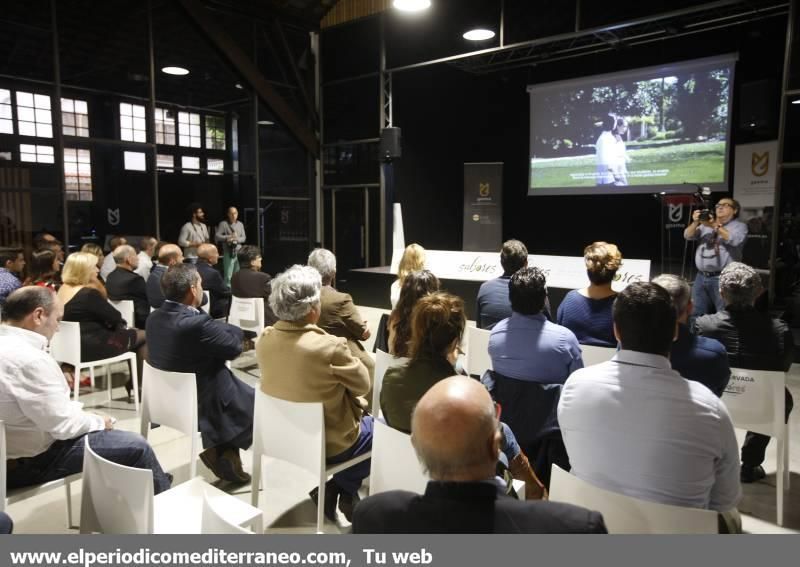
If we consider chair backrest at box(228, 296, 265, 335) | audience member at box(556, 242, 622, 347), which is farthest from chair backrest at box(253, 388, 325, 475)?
chair backrest at box(228, 296, 265, 335)

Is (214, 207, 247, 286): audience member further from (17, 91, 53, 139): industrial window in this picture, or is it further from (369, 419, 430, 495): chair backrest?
(369, 419, 430, 495): chair backrest

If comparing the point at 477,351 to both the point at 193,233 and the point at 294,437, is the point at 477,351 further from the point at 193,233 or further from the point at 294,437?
the point at 193,233

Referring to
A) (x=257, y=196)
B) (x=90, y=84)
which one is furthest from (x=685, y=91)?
(x=90, y=84)

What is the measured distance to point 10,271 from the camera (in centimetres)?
520

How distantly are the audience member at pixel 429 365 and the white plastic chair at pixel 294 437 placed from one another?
30 cm

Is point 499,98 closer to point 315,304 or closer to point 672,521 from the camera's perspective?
point 315,304

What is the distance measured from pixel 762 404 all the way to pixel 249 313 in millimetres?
3605

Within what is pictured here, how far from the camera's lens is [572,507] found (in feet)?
3.46

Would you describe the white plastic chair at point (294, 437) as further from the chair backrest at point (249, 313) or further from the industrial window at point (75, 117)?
the industrial window at point (75, 117)

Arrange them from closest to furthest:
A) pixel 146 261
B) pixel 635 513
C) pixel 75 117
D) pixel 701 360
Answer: pixel 635 513, pixel 701 360, pixel 146 261, pixel 75 117

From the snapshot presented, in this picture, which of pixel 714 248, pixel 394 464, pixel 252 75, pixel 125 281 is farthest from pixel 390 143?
pixel 394 464

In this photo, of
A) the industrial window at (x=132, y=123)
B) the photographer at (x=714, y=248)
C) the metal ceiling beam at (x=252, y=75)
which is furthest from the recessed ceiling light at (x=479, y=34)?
the industrial window at (x=132, y=123)
